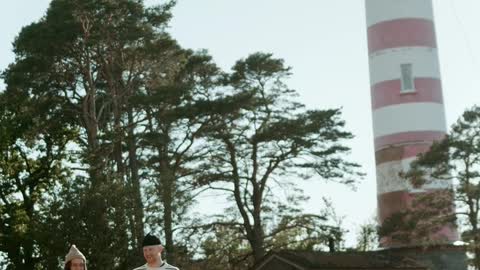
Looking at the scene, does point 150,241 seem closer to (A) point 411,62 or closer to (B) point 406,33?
(A) point 411,62

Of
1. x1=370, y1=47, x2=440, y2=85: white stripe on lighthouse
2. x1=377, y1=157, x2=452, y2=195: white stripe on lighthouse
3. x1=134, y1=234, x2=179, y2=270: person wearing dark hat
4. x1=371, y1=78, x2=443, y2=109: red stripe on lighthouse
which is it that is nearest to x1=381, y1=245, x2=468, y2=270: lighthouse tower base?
x1=377, y1=157, x2=452, y2=195: white stripe on lighthouse

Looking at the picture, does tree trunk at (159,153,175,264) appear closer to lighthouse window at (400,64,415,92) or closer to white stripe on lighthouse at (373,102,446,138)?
white stripe on lighthouse at (373,102,446,138)

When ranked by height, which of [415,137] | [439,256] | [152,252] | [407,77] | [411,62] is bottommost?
[152,252]

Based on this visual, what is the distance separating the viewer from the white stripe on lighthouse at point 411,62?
3809cm

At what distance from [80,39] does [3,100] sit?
392cm

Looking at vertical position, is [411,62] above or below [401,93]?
above

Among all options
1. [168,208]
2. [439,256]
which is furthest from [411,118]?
[168,208]

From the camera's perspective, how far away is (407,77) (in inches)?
1500

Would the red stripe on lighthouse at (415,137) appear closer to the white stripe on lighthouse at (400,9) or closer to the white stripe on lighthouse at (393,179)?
the white stripe on lighthouse at (393,179)

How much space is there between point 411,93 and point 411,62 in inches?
54.0

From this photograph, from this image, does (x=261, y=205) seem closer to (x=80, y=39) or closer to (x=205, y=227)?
(x=205, y=227)

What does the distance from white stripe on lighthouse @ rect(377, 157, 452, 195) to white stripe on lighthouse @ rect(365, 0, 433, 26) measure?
20.9 feet

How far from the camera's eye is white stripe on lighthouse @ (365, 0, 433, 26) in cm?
3850

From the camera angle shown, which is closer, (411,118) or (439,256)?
(439,256)
